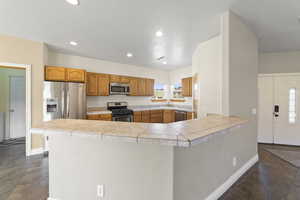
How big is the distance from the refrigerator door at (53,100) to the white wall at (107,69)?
3.27 ft

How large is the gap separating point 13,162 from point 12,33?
270cm

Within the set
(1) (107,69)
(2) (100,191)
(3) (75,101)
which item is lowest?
(2) (100,191)

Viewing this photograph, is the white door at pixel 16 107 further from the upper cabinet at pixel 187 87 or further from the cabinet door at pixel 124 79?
the upper cabinet at pixel 187 87

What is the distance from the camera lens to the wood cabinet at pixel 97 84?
193 inches

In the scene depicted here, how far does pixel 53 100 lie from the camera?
3.76 metres

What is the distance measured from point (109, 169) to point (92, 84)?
3842 millimetres

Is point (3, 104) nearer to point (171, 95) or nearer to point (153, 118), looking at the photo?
point (153, 118)

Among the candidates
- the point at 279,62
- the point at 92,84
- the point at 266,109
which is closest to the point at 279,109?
the point at 266,109

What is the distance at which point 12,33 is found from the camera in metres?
3.18

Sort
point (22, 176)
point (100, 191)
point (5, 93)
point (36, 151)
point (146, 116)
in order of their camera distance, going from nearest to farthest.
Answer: point (100, 191) < point (22, 176) < point (36, 151) < point (5, 93) < point (146, 116)

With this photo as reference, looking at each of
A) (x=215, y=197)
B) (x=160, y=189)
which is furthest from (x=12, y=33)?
(x=215, y=197)

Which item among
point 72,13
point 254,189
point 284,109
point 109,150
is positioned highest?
point 72,13

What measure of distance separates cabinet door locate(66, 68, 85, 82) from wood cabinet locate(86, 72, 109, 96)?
56 centimetres

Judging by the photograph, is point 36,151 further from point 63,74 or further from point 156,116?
point 156,116
